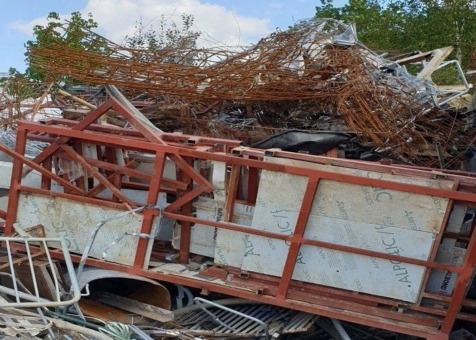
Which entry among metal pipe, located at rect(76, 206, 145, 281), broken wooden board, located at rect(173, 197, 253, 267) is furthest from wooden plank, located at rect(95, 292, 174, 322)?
broken wooden board, located at rect(173, 197, 253, 267)

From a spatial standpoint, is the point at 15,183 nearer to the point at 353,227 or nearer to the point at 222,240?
the point at 222,240

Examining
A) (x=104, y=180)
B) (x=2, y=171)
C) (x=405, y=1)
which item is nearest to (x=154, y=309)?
(x=104, y=180)

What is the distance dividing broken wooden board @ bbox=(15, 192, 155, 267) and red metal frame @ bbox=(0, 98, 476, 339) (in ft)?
0.17

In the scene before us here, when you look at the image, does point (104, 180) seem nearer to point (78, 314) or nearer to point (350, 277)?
point (78, 314)

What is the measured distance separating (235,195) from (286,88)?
2061 millimetres

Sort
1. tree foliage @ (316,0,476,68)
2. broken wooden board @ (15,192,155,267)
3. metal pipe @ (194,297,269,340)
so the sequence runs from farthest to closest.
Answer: tree foliage @ (316,0,476,68), broken wooden board @ (15,192,155,267), metal pipe @ (194,297,269,340)

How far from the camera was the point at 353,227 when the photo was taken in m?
3.62

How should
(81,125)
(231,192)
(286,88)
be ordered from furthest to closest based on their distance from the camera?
1. (286,88)
2. (81,125)
3. (231,192)

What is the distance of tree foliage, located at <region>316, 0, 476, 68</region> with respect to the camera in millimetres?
12773

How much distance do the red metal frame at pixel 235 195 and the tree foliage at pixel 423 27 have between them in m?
8.70

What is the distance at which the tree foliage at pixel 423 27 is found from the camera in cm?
1277

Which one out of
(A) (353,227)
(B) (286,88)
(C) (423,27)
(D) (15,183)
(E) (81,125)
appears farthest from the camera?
(C) (423,27)

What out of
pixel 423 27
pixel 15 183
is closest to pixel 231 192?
pixel 15 183

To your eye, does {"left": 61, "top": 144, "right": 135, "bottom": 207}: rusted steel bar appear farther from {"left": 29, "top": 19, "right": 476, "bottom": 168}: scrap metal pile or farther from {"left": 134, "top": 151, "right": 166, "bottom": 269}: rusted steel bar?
{"left": 29, "top": 19, "right": 476, "bottom": 168}: scrap metal pile
